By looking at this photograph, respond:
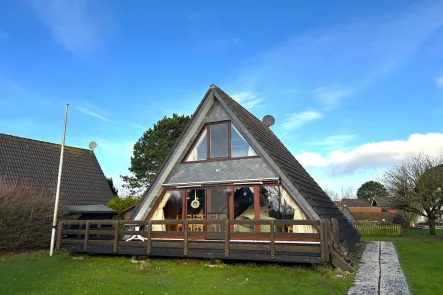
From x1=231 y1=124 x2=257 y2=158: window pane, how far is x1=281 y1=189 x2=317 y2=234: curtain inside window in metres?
1.91

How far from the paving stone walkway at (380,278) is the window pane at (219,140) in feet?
19.1

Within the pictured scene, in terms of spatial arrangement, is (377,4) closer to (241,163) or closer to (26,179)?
(241,163)

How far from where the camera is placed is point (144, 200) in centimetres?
1293

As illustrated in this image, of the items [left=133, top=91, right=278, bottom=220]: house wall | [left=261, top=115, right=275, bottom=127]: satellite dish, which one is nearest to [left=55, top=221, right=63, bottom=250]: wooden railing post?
[left=133, top=91, right=278, bottom=220]: house wall

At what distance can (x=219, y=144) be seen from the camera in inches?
507

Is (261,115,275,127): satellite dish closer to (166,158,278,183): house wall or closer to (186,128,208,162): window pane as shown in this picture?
(186,128,208,162): window pane

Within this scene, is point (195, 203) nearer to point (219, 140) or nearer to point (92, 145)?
point (219, 140)

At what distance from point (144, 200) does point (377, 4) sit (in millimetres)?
10386

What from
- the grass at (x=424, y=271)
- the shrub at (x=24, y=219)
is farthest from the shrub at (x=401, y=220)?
the shrub at (x=24, y=219)

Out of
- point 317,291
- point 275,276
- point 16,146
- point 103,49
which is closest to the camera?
point 317,291

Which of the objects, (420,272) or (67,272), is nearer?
(420,272)

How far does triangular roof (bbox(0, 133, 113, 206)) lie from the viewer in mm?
17875

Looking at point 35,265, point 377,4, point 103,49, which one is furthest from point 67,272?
point 377,4

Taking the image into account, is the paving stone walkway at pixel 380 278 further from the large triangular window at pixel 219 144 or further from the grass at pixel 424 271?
the large triangular window at pixel 219 144
